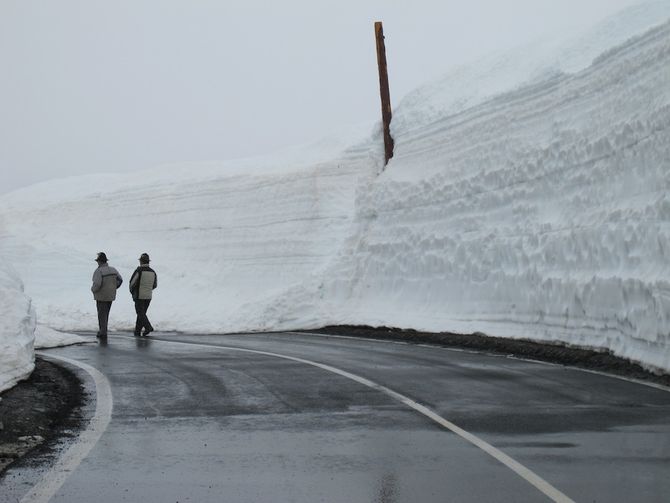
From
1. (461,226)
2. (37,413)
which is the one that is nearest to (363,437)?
(37,413)

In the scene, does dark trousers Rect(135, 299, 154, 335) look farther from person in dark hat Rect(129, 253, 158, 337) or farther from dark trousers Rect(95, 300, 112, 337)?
dark trousers Rect(95, 300, 112, 337)

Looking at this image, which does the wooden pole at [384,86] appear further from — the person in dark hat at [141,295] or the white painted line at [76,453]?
the white painted line at [76,453]

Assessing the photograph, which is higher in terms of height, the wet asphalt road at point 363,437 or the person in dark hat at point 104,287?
the person in dark hat at point 104,287

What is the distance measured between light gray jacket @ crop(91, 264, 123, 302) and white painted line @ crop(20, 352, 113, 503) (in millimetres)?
9123

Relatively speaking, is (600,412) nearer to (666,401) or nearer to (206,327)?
(666,401)

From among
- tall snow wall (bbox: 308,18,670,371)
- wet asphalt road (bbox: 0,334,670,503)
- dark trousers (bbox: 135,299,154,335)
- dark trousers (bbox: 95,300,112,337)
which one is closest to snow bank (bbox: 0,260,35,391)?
wet asphalt road (bbox: 0,334,670,503)

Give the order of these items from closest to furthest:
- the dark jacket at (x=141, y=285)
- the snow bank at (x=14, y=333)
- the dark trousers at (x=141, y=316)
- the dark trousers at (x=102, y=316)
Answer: the snow bank at (x=14, y=333), the dark trousers at (x=102, y=316), the dark trousers at (x=141, y=316), the dark jacket at (x=141, y=285)

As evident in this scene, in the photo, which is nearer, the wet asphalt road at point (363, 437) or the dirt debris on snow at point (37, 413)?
the wet asphalt road at point (363, 437)

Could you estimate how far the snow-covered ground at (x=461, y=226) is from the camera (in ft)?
47.3

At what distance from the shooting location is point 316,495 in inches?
212

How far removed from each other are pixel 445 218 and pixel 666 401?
44.2 feet

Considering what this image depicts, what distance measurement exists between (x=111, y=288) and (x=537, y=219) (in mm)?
8545

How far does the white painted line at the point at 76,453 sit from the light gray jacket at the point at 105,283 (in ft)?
29.9

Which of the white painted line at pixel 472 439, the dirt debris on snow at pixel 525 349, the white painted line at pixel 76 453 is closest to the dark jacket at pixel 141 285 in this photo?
the dirt debris on snow at pixel 525 349
